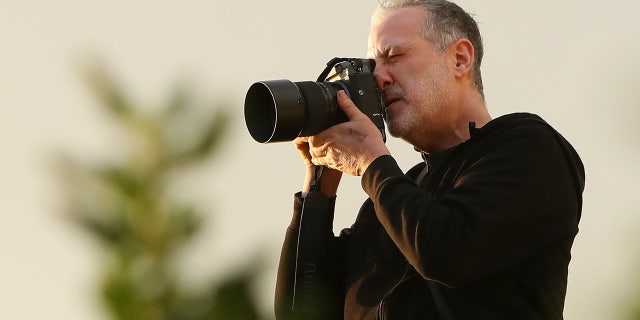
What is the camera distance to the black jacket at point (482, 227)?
311 centimetres

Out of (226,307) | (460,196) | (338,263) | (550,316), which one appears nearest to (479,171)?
(460,196)

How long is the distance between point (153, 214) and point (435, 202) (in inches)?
63.6

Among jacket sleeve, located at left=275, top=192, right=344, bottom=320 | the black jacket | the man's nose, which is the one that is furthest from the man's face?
jacket sleeve, located at left=275, top=192, right=344, bottom=320

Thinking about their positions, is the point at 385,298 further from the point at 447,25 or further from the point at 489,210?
the point at 447,25

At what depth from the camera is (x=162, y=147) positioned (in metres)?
4.61

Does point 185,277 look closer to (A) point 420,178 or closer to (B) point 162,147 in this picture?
(B) point 162,147

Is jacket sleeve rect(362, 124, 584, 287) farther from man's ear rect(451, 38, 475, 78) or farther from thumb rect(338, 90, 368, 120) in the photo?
man's ear rect(451, 38, 475, 78)

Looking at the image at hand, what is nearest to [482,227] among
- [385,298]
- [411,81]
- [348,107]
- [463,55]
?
[385,298]

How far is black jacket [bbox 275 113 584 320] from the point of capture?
10.2ft

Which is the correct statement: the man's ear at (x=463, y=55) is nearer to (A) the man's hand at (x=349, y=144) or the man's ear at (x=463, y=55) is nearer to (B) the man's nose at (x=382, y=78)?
(B) the man's nose at (x=382, y=78)

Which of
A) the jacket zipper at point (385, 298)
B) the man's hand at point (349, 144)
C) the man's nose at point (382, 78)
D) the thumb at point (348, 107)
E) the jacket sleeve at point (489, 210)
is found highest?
the man's nose at point (382, 78)

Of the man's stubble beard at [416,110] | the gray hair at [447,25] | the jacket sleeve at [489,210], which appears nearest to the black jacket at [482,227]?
the jacket sleeve at [489,210]

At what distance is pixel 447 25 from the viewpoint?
373cm

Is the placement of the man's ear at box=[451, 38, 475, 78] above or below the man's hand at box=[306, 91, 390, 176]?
above
